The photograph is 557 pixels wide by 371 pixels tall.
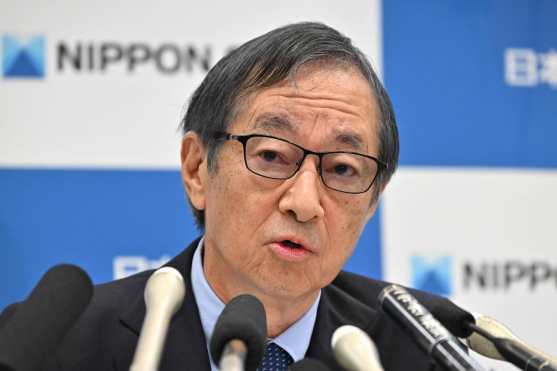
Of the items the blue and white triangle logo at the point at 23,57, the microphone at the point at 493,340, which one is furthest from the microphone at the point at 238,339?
the blue and white triangle logo at the point at 23,57

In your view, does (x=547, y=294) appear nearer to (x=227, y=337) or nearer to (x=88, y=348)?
(x=88, y=348)

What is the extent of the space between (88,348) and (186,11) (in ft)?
5.05

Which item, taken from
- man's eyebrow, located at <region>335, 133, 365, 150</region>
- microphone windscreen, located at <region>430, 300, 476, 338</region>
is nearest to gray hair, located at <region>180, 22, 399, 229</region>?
man's eyebrow, located at <region>335, 133, 365, 150</region>

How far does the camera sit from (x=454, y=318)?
1.71 metres

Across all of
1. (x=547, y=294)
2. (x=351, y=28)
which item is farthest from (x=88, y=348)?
(x=547, y=294)

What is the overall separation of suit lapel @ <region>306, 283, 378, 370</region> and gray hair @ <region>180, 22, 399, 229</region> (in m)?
0.35

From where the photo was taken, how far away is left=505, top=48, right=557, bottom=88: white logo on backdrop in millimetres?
3420

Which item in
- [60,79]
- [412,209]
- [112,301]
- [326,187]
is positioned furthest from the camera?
[412,209]

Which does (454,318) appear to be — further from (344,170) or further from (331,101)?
(331,101)

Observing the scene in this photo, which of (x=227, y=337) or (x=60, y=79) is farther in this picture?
(x=60, y=79)

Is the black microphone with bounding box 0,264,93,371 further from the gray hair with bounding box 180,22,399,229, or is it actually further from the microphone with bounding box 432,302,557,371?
the gray hair with bounding box 180,22,399,229

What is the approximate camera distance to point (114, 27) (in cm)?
309

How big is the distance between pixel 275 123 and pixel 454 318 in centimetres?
67

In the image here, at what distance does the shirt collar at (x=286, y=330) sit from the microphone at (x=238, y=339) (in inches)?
34.4
